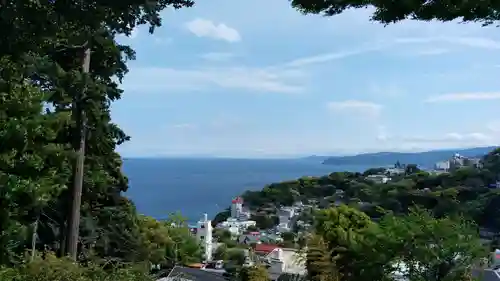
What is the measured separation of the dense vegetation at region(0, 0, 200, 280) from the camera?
419cm

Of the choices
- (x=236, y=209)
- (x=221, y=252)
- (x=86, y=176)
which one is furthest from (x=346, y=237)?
(x=236, y=209)

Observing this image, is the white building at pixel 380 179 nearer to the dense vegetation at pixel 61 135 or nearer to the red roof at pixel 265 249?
the red roof at pixel 265 249

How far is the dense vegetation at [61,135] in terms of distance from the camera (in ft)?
13.7

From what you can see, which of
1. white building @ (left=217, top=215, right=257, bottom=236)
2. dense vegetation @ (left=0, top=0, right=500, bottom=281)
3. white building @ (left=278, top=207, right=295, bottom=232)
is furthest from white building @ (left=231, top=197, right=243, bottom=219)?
dense vegetation @ (left=0, top=0, right=500, bottom=281)

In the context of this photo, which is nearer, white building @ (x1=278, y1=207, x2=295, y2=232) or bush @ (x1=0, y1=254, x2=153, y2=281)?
bush @ (x1=0, y1=254, x2=153, y2=281)

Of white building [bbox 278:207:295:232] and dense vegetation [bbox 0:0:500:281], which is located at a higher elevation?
dense vegetation [bbox 0:0:500:281]

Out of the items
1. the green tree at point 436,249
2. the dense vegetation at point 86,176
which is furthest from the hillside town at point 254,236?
the green tree at point 436,249

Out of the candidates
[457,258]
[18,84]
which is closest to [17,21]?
[18,84]

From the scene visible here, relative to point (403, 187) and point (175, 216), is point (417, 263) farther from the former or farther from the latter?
point (403, 187)

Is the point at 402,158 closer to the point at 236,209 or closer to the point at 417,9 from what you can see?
the point at 236,209

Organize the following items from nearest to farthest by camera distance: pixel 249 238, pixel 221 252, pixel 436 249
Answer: pixel 436 249
pixel 221 252
pixel 249 238

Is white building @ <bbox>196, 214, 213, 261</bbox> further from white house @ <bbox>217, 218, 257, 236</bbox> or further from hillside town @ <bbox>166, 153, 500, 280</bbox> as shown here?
white house @ <bbox>217, 218, 257, 236</bbox>


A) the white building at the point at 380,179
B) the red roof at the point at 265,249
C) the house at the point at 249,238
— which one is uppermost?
the white building at the point at 380,179

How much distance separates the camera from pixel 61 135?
26.0 ft
